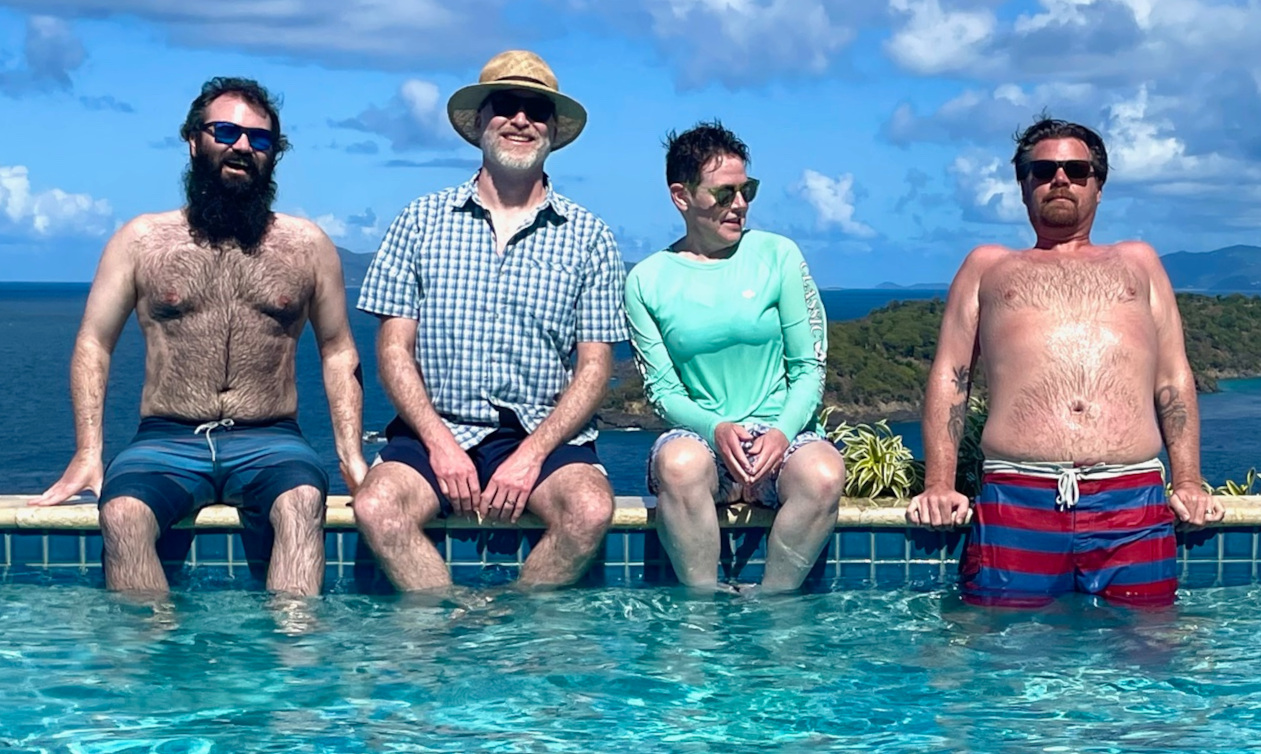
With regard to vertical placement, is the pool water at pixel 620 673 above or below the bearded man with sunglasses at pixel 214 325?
below

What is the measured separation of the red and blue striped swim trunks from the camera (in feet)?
16.2

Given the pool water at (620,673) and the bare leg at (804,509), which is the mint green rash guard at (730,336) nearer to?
the bare leg at (804,509)

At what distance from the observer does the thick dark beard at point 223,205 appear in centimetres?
518

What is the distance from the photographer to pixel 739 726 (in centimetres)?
384

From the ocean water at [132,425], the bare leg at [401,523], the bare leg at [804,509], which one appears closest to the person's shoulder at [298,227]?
the bare leg at [401,523]

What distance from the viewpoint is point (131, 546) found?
4.86 metres

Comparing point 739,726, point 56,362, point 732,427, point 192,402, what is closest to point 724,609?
point 732,427

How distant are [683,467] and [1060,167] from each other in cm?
173

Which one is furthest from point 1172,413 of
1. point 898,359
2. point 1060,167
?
point 898,359

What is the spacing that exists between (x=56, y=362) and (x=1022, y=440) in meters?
75.8

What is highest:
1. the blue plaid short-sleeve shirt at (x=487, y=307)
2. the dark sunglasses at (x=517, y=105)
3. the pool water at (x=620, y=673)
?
the dark sunglasses at (x=517, y=105)

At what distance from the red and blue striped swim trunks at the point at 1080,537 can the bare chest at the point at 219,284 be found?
272 centimetres

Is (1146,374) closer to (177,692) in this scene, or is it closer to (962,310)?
(962,310)

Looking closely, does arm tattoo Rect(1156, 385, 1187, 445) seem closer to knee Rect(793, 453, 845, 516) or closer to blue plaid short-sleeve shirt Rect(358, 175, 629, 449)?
knee Rect(793, 453, 845, 516)
